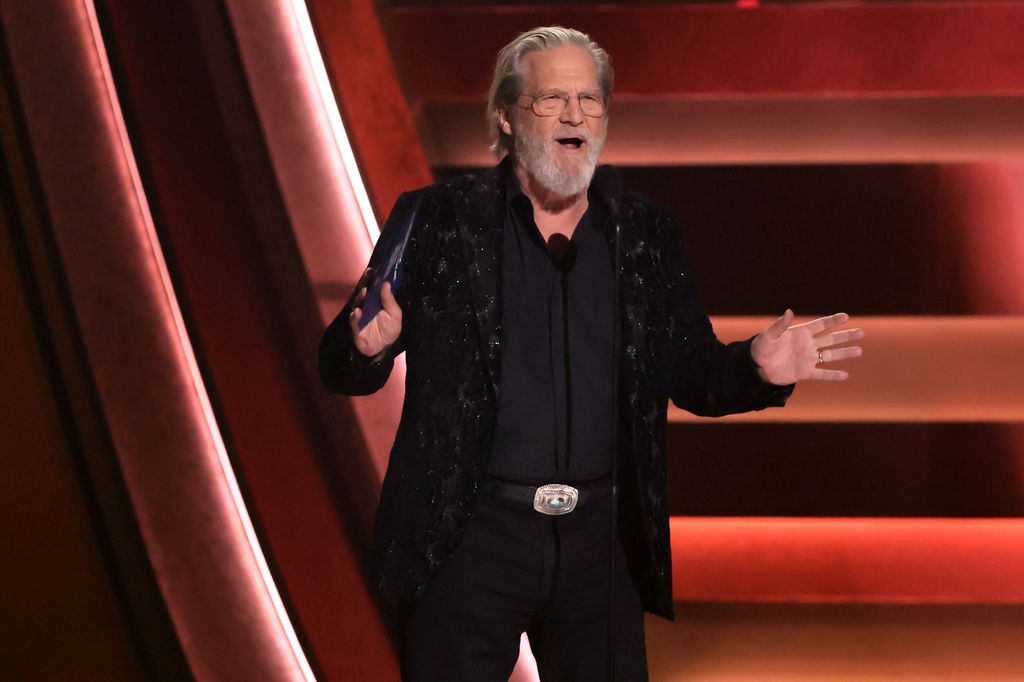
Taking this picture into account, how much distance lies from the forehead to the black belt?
1.62 feet

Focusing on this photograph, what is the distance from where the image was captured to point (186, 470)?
196 cm

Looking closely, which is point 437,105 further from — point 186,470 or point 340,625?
point 340,625

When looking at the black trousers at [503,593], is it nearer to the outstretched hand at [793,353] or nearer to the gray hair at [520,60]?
the outstretched hand at [793,353]

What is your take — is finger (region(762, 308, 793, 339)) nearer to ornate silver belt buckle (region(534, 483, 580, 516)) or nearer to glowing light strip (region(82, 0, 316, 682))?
ornate silver belt buckle (region(534, 483, 580, 516))

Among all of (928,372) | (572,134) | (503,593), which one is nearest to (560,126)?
(572,134)

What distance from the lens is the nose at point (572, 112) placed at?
1.37 meters

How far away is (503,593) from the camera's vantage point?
51.3 inches

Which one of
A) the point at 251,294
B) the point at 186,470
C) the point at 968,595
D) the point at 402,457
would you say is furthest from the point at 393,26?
the point at 968,595

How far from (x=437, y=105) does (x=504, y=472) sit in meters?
1.01

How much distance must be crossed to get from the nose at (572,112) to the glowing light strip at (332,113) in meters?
0.73

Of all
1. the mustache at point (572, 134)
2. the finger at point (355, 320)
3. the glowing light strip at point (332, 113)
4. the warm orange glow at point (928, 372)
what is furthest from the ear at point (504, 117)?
the warm orange glow at point (928, 372)

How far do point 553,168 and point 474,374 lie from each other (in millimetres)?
270

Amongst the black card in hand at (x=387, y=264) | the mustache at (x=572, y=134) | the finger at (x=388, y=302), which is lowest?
the finger at (x=388, y=302)

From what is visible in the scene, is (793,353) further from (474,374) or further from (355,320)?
(355,320)
